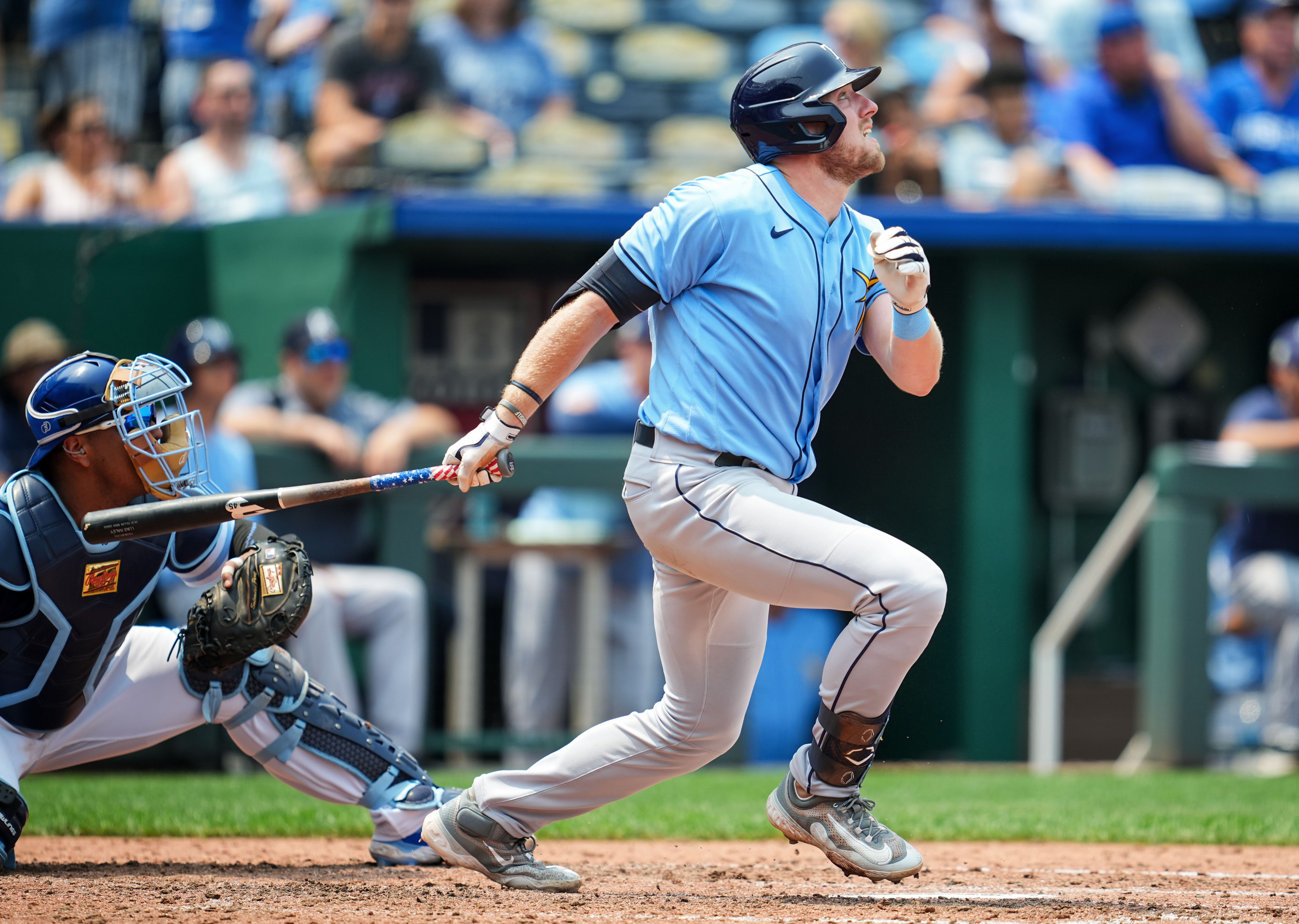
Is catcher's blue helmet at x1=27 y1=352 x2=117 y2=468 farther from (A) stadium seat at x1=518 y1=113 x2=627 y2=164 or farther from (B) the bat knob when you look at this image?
(A) stadium seat at x1=518 y1=113 x2=627 y2=164

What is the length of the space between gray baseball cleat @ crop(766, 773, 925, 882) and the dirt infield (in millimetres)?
84

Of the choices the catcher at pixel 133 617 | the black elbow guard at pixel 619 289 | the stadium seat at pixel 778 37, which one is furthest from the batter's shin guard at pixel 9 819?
the stadium seat at pixel 778 37

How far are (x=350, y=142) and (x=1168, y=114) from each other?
13.6 ft

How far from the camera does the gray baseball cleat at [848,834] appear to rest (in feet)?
11.1

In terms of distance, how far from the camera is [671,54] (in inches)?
368

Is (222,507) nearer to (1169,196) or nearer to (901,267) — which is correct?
(901,267)

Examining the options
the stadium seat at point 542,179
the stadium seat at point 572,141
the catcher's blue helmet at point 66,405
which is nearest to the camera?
the catcher's blue helmet at point 66,405

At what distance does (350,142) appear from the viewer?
7.42 m

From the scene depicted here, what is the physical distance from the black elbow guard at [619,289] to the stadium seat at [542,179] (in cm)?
430

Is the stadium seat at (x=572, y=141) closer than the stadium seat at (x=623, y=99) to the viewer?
Yes

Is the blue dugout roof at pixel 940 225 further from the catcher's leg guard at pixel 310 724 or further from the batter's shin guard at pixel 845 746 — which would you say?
the batter's shin guard at pixel 845 746

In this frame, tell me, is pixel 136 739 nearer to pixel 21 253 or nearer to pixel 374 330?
pixel 374 330

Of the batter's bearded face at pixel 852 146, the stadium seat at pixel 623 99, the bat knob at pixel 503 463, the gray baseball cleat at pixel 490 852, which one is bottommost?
the gray baseball cleat at pixel 490 852

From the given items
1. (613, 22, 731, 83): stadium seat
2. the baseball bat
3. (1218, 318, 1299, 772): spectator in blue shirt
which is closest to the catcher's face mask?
the baseball bat
